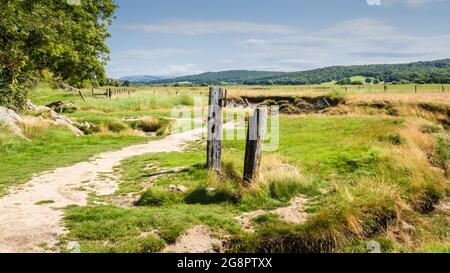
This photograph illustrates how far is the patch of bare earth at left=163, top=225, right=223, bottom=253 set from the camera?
24.2 feet

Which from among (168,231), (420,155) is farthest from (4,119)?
(420,155)

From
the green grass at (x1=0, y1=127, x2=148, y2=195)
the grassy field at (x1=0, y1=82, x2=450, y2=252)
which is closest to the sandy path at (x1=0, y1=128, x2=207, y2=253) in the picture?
the grassy field at (x1=0, y1=82, x2=450, y2=252)

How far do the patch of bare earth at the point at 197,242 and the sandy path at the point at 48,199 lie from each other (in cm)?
221

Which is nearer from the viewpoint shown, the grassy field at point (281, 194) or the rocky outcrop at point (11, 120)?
the grassy field at point (281, 194)

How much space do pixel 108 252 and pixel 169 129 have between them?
51.0 ft

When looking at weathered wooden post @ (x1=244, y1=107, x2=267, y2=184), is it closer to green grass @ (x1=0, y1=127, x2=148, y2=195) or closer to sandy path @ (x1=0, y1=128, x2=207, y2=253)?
sandy path @ (x1=0, y1=128, x2=207, y2=253)

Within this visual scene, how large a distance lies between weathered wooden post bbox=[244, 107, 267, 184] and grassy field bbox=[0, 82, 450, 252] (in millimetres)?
332

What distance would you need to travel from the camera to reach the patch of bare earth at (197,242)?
24.2ft

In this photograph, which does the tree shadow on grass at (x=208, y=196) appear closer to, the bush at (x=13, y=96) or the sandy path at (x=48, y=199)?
the sandy path at (x=48, y=199)

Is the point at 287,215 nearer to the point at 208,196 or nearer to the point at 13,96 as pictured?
the point at 208,196

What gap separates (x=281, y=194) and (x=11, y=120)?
540 inches

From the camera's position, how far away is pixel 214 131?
37.6 feet

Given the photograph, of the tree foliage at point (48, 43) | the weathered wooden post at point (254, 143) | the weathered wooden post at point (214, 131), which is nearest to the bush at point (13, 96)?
the tree foliage at point (48, 43)
